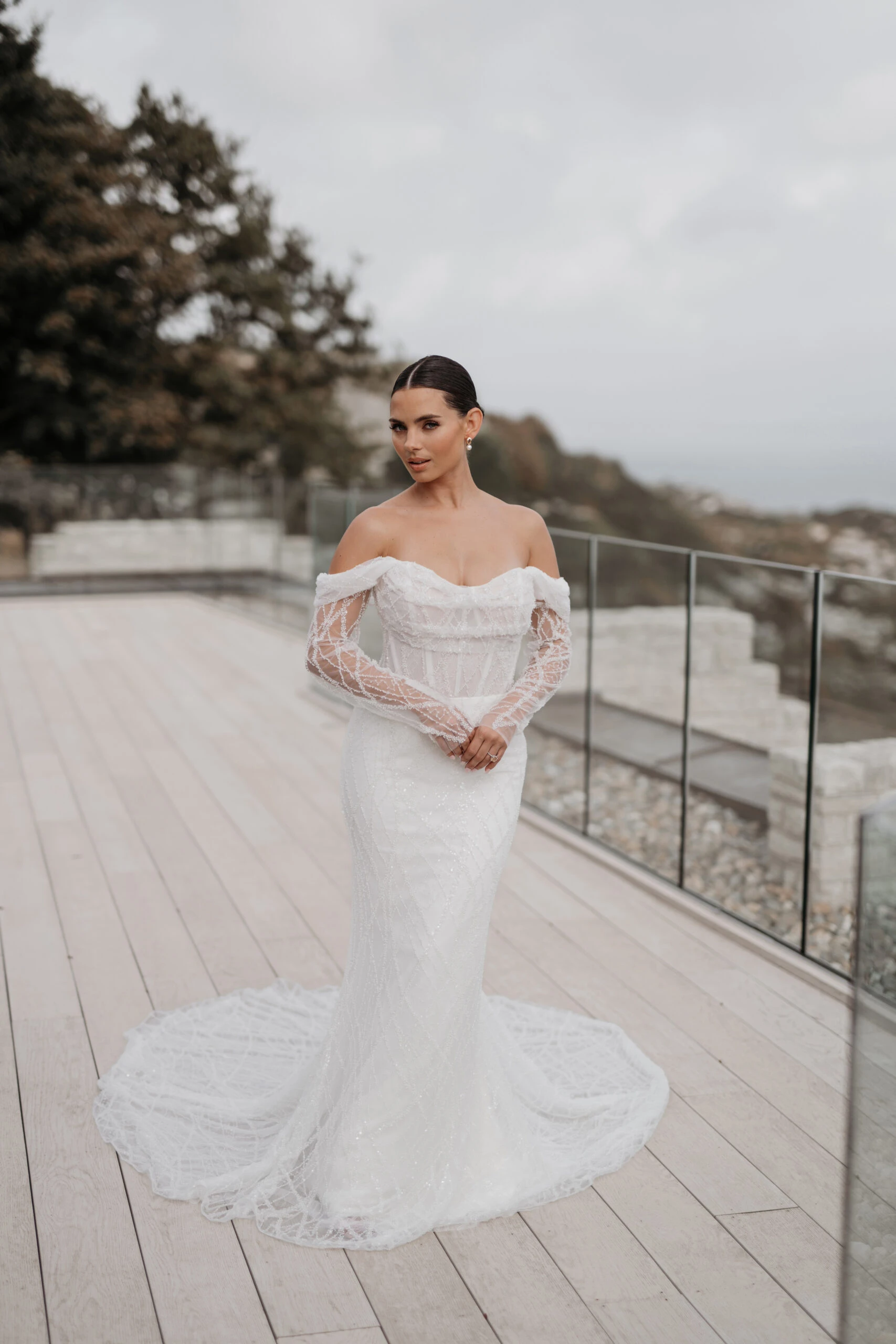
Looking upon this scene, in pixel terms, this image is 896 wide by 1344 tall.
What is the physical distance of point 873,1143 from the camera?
5.34 ft

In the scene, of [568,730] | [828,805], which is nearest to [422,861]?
[828,805]

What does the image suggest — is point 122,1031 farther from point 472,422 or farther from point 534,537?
point 472,422

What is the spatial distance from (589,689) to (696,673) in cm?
62

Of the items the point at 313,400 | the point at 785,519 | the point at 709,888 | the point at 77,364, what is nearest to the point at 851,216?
the point at 785,519

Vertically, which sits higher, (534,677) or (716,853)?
(534,677)

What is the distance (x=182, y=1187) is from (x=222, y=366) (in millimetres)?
17817

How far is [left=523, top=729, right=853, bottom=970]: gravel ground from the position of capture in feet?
14.9

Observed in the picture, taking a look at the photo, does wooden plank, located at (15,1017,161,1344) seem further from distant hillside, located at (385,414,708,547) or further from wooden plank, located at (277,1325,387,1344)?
distant hillside, located at (385,414,708,547)

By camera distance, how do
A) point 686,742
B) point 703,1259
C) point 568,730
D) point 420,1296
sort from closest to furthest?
point 420,1296, point 703,1259, point 686,742, point 568,730

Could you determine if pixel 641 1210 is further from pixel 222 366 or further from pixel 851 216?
pixel 851 216

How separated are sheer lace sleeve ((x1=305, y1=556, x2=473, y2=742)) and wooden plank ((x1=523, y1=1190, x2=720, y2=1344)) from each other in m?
0.94

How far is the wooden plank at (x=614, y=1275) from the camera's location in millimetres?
2076

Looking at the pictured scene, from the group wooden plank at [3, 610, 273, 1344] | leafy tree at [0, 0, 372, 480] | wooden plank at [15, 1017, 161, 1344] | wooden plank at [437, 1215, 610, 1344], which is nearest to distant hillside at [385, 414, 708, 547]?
leafy tree at [0, 0, 372, 480]

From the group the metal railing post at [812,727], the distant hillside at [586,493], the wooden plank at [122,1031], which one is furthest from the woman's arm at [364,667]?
the distant hillside at [586,493]
